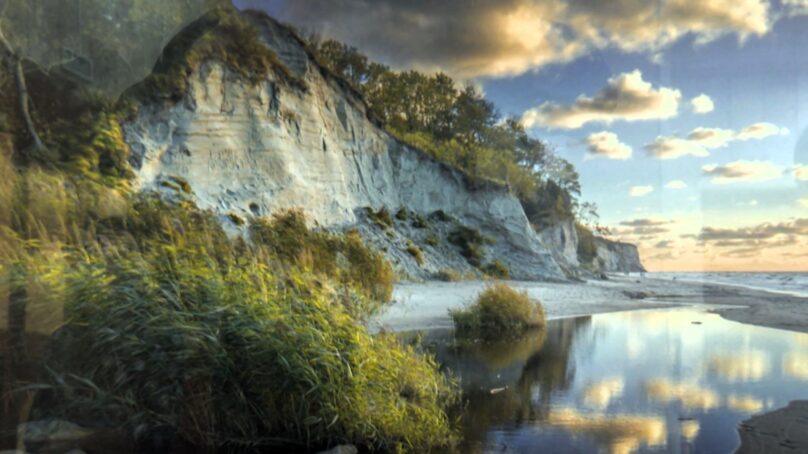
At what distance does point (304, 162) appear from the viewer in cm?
1888

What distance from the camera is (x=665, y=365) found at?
6.95 meters

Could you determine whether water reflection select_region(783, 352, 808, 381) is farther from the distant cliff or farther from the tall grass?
the distant cliff

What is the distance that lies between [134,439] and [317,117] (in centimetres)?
1738

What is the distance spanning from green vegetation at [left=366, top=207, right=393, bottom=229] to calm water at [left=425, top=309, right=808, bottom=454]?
37.7ft

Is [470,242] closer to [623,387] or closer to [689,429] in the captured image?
[623,387]

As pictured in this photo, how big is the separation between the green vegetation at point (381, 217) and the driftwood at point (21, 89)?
1138 cm

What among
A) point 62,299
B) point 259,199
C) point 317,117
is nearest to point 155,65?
point 259,199

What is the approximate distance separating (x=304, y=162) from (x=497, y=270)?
10.2 metres

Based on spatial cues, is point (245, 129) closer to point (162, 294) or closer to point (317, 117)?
point (317, 117)

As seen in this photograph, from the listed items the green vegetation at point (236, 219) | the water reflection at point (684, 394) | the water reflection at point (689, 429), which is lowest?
the water reflection at point (689, 429)

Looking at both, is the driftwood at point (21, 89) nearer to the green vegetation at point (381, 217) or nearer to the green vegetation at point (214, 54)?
the green vegetation at point (214, 54)

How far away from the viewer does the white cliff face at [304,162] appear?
1505 cm

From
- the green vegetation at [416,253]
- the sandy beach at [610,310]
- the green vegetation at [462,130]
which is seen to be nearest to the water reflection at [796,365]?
the sandy beach at [610,310]

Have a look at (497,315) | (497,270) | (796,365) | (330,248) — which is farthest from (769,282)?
(796,365)
